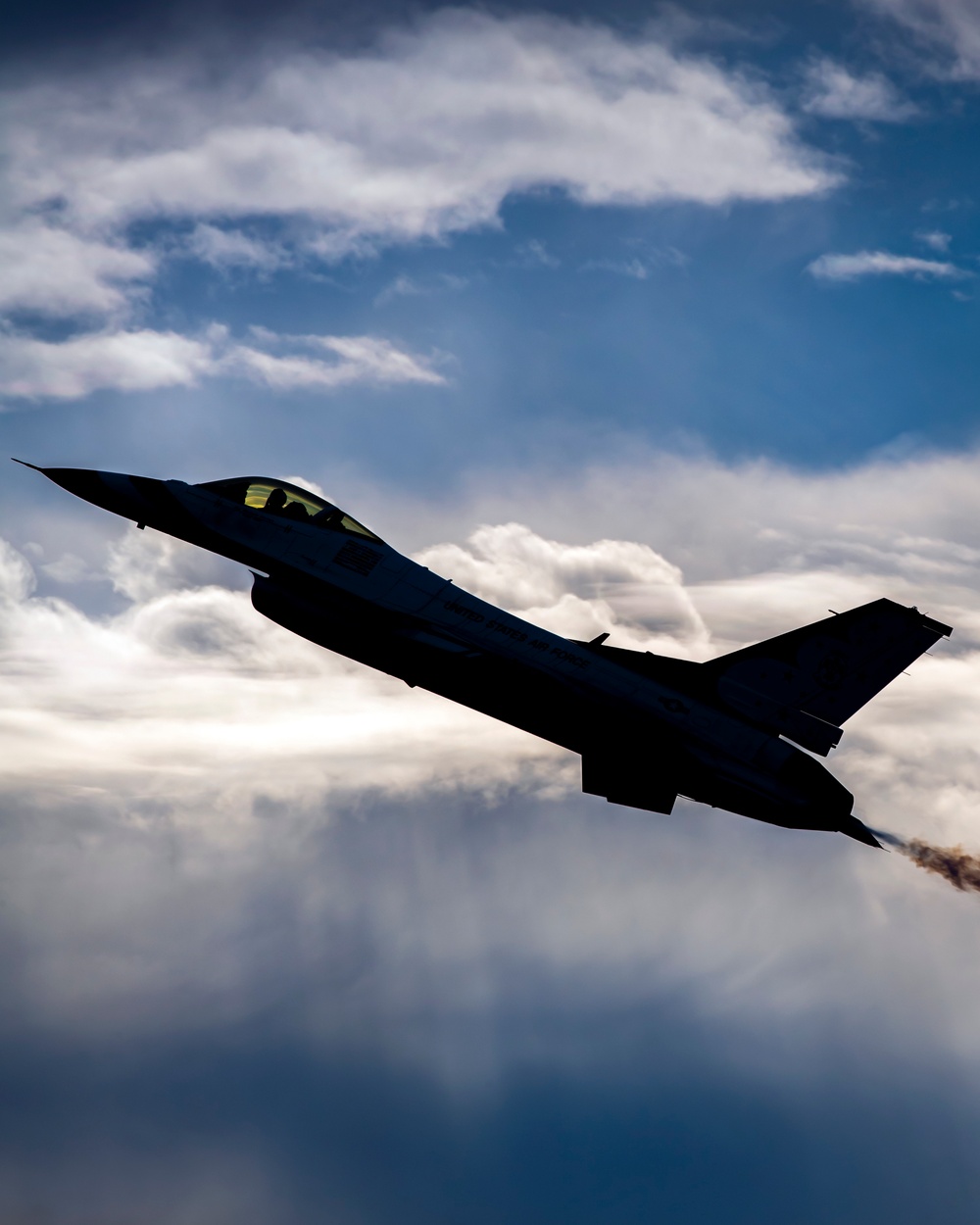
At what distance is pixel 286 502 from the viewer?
90.9 feet

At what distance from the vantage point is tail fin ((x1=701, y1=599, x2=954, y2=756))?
26.6 m

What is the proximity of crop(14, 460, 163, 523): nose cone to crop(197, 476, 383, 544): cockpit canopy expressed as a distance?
1.57 meters

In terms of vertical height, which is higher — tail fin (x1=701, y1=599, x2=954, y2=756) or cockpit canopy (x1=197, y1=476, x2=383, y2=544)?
cockpit canopy (x1=197, y1=476, x2=383, y2=544)

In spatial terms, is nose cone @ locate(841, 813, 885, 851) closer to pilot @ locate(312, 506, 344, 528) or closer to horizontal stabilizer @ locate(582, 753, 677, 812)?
horizontal stabilizer @ locate(582, 753, 677, 812)

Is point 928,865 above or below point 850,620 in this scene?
below

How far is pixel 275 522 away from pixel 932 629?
1846cm

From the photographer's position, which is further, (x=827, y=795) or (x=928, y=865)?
(x=928, y=865)

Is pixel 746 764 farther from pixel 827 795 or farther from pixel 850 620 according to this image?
pixel 850 620

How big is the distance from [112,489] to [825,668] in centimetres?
2075

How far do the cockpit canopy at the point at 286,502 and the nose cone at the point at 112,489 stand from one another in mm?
1571

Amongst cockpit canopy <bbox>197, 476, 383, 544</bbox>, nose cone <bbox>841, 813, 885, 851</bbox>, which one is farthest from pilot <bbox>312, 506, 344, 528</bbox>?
nose cone <bbox>841, 813, 885, 851</bbox>

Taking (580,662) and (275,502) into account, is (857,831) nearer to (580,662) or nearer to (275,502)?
(580,662)

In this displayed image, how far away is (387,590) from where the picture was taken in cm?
2689

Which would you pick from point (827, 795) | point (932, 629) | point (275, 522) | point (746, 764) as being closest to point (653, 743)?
point (746, 764)
